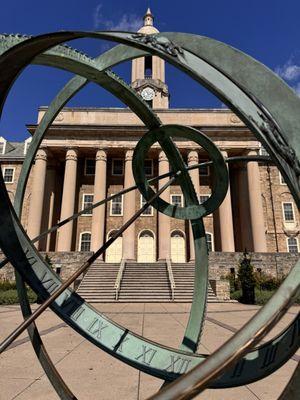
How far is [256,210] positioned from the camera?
35969mm

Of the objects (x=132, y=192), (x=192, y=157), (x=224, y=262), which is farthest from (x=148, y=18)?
(x=224, y=262)

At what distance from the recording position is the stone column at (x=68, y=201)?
34031 mm

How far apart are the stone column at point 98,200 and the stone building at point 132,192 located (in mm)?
98

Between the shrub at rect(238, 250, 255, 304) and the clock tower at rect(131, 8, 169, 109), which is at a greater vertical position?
the clock tower at rect(131, 8, 169, 109)

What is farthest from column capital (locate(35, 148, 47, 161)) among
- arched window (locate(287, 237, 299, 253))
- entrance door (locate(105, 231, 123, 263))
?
arched window (locate(287, 237, 299, 253))

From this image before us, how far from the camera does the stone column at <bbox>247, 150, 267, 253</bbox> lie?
3502 cm

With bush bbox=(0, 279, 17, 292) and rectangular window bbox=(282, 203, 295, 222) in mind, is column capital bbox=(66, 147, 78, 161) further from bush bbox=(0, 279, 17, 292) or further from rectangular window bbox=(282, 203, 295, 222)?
rectangular window bbox=(282, 203, 295, 222)

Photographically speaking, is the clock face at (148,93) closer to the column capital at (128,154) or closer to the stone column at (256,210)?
the column capital at (128,154)

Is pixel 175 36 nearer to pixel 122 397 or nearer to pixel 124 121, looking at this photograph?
pixel 122 397

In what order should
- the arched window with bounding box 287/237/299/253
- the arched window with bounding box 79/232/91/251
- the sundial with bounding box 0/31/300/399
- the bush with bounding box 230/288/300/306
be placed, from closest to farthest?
the sundial with bounding box 0/31/300/399 → the bush with bounding box 230/288/300/306 → the arched window with bounding box 79/232/91/251 → the arched window with bounding box 287/237/299/253

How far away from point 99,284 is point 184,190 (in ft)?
71.5

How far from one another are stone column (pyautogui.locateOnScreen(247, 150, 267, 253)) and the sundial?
31.2 m

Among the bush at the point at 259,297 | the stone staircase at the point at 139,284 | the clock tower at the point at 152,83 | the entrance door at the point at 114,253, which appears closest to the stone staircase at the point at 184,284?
the stone staircase at the point at 139,284

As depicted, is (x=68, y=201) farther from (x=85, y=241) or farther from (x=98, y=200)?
(x=85, y=241)
